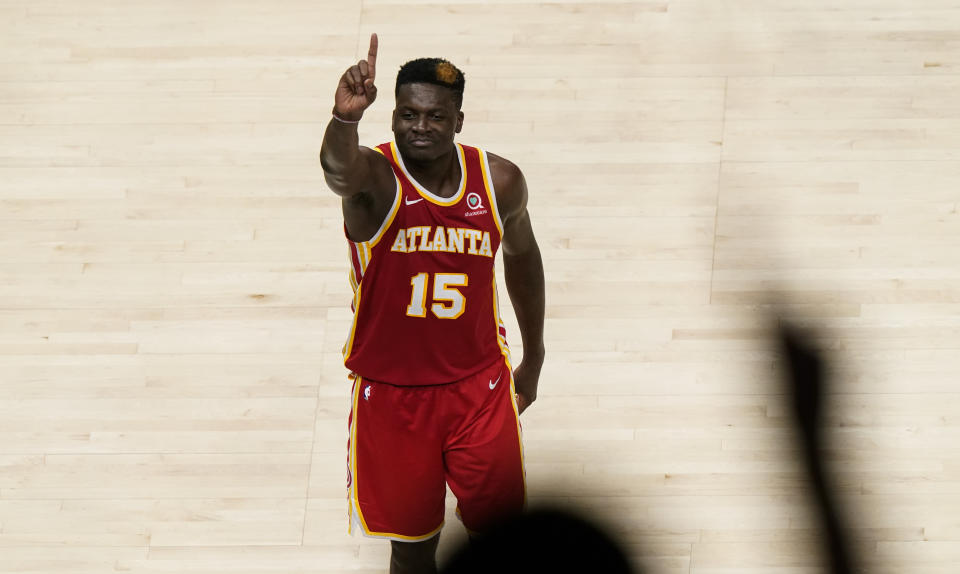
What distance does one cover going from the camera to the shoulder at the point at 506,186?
8.91ft

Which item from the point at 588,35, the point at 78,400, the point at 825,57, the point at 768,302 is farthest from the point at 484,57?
the point at 768,302

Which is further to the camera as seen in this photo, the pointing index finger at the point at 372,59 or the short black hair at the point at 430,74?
the short black hair at the point at 430,74

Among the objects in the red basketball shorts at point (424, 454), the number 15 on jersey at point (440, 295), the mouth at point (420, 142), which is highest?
the mouth at point (420, 142)

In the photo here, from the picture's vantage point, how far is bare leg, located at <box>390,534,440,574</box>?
292 cm

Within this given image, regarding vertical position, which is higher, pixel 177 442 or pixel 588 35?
pixel 588 35

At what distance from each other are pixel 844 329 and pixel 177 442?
2.38m

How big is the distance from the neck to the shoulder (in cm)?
11

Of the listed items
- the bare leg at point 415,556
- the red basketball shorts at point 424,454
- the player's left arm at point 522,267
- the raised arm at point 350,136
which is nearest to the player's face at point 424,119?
the raised arm at point 350,136

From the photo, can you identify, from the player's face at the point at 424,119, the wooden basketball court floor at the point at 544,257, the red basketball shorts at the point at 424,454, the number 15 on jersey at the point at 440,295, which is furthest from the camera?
the wooden basketball court floor at the point at 544,257

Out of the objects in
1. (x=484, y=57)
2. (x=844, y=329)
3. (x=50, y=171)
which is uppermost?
(x=484, y=57)

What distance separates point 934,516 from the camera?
3.46m

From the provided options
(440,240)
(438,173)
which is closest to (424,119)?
Result: (438,173)

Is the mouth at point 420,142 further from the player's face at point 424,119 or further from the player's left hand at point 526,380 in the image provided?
the player's left hand at point 526,380

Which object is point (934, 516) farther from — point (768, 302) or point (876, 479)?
point (768, 302)
